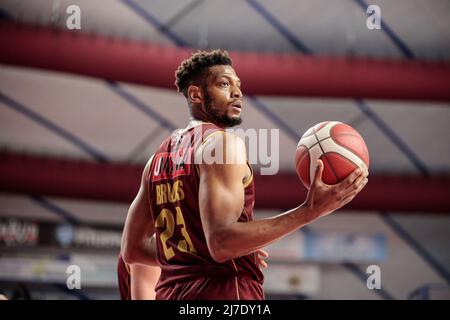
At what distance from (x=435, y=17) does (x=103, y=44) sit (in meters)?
4.91

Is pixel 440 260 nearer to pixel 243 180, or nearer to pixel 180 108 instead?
pixel 180 108

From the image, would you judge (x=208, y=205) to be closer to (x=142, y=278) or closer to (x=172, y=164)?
(x=172, y=164)

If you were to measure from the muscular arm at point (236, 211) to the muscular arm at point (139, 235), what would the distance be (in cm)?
63

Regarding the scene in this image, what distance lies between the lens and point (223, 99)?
8.45 feet

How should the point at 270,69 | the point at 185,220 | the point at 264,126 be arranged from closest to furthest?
1. the point at 185,220
2. the point at 270,69
3. the point at 264,126

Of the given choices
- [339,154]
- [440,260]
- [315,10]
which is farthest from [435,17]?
[339,154]

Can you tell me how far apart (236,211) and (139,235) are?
2.59 feet

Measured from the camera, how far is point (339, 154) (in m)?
2.58

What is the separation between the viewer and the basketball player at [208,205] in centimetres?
216

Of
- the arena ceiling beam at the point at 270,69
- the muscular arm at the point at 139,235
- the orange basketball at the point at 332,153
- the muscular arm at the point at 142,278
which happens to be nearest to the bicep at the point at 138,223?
the muscular arm at the point at 139,235

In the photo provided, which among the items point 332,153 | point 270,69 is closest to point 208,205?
point 332,153

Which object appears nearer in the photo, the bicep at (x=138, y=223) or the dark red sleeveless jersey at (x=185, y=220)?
the dark red sleeveless jersey at (x=185, y=220)

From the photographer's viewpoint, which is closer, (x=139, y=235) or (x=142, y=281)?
(x=139, y=235)

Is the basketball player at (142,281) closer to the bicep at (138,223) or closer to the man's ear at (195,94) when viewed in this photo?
the bicep at (138,223)
